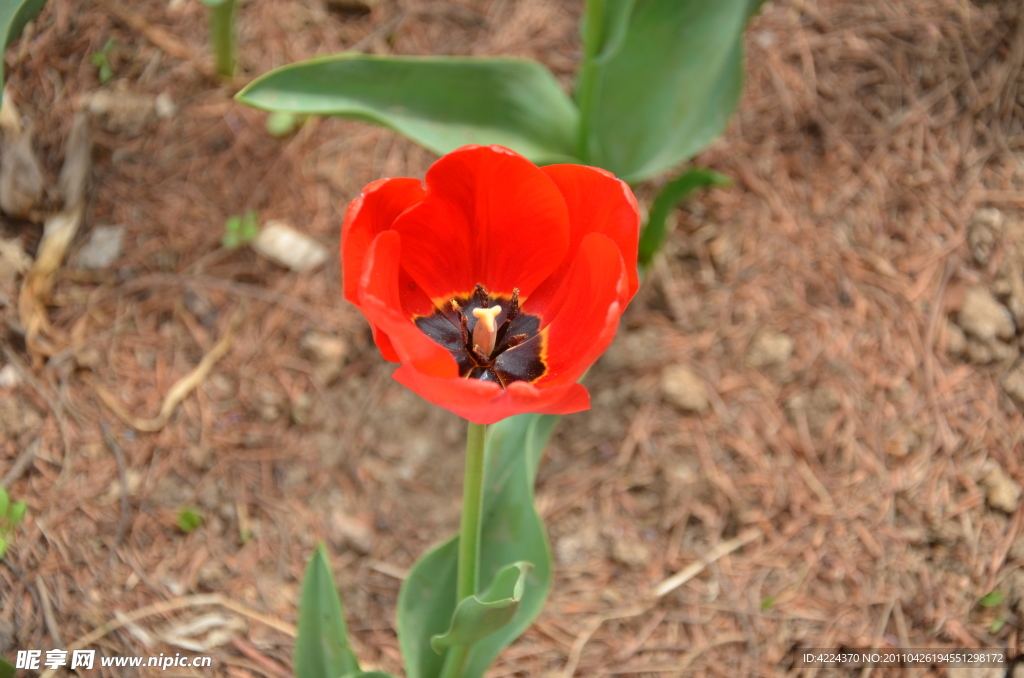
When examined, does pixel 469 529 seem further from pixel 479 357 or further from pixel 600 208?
pixel 600 208

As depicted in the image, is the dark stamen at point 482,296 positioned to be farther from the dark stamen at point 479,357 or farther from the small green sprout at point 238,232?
the small green sprout at point 238,232

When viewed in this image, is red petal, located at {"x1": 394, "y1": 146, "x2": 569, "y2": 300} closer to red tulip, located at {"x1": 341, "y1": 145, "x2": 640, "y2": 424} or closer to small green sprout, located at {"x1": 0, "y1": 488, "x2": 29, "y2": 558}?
red tulip, located at {"x1": 341, "y1": 145, "x2": 640, "y2": 424}

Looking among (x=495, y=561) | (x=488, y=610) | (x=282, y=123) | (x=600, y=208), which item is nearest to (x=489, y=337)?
(x=600, y=208)

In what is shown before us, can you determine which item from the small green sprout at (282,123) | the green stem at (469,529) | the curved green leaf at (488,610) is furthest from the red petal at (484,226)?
the small green sprout at (282,123)

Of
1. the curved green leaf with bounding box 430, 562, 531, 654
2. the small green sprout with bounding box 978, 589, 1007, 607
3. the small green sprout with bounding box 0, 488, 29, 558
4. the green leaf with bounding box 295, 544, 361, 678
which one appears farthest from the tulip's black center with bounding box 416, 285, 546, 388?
the small green sprout with bounding box 978, 589, 1007, 607

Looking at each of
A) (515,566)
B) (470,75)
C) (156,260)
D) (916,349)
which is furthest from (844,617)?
(156,260)

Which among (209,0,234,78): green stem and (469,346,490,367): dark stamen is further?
(209,0,234,78): green stem
